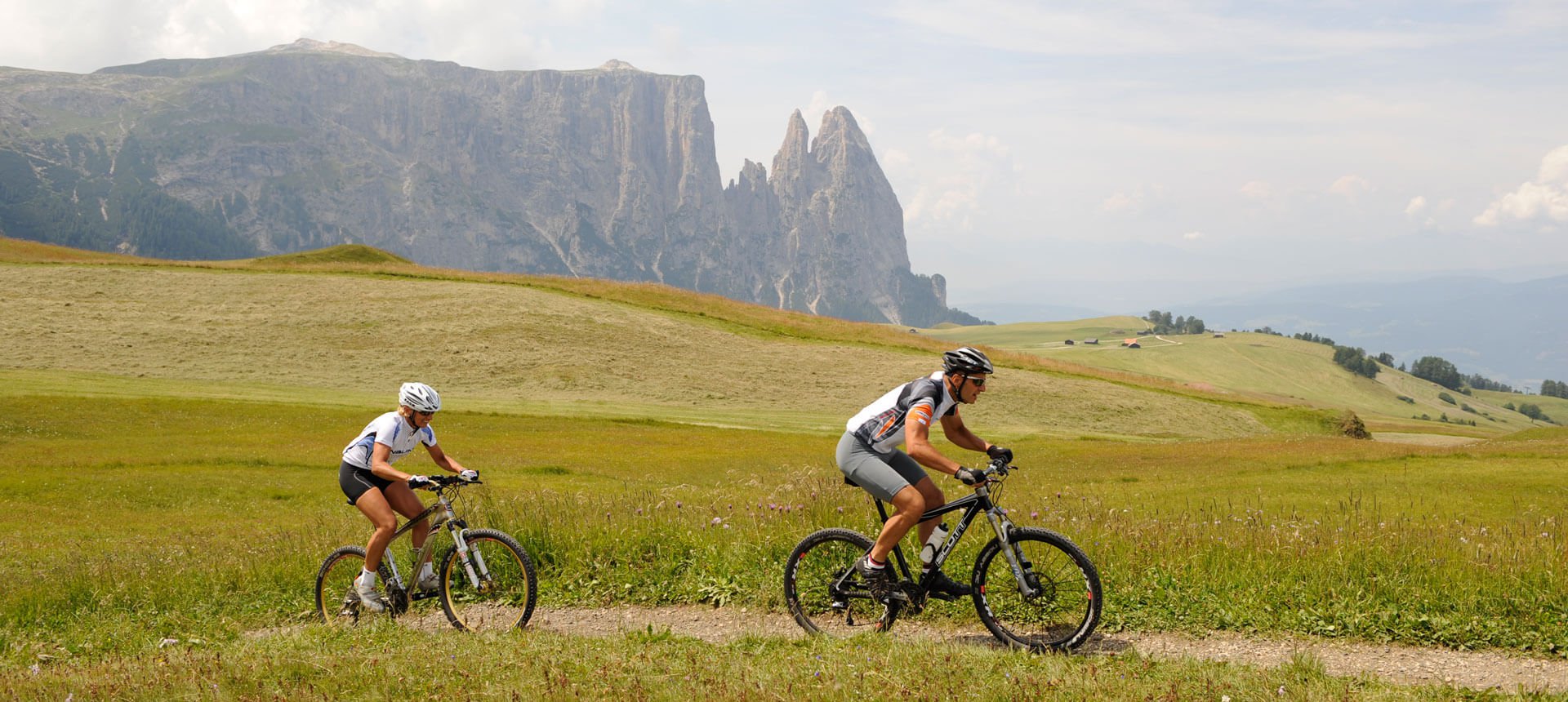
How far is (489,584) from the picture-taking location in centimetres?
1175

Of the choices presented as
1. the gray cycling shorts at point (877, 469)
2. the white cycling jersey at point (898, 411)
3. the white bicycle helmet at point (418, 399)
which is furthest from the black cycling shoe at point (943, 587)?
the white bicycle helmet at point (418, 399)

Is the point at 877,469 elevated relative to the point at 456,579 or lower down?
elevated

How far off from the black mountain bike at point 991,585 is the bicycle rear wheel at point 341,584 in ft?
17.4

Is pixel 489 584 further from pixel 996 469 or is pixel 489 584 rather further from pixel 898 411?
pixel 996 469

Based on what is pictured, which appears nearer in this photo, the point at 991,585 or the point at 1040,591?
the point at 1040,591

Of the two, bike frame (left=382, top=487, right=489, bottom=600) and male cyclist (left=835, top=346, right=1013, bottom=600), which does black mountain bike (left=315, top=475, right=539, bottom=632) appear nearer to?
bike frame (left=382, top=487, right=489, bottom=600)

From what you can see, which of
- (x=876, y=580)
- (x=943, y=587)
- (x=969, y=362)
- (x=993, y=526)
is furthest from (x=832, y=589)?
(x=969, y=362)

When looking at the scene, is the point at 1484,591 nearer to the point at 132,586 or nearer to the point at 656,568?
the point at 656,568

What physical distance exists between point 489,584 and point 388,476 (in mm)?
1726

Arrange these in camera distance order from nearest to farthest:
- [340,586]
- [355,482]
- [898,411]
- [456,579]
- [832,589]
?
[898,411] < [832,589] < [355,482] < [456,579] < [340,586]

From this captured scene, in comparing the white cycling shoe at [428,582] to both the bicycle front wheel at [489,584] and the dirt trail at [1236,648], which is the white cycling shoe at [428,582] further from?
the dirt trail at [1236,648]

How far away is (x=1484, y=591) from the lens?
33.7ft

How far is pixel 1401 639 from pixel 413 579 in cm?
1082

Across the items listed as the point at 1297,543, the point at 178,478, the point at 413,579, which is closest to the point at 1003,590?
the point at 1297,543
